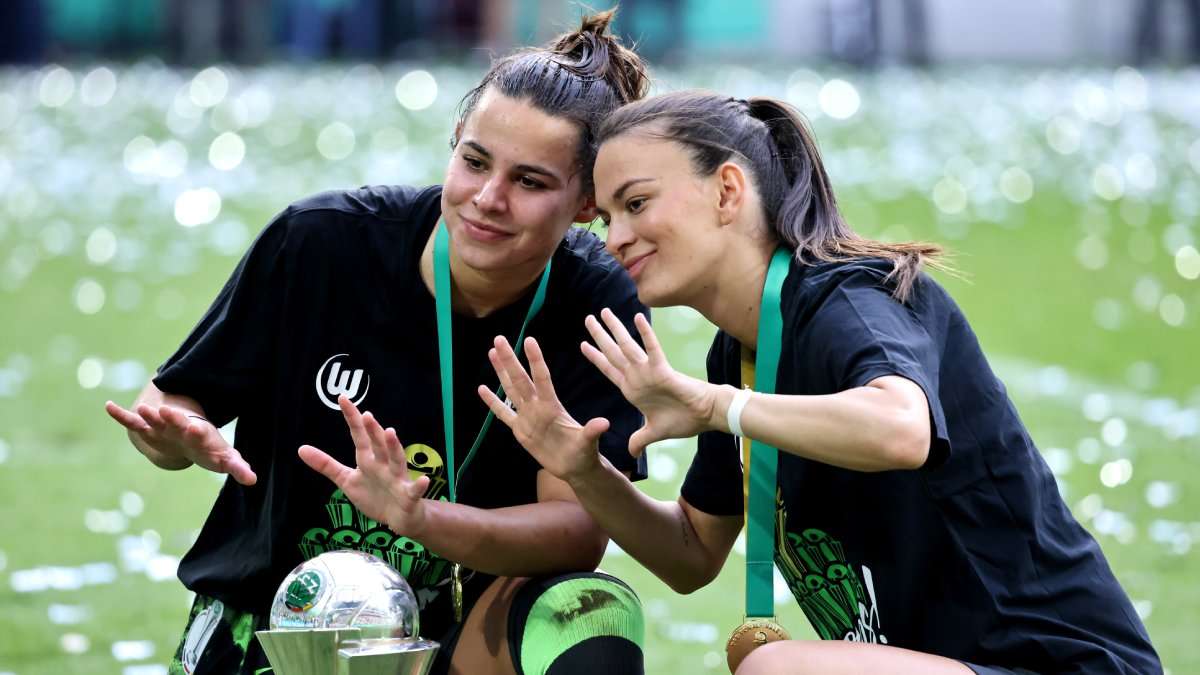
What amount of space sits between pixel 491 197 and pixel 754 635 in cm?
97

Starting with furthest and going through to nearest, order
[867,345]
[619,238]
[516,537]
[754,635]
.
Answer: [516,537]
[754,635]
[619,238]
[867,345]

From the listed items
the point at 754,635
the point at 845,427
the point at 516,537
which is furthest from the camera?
the point at 516,537

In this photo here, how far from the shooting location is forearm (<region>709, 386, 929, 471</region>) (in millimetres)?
2771

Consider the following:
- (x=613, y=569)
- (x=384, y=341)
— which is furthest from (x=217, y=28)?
(x=384, y=341)

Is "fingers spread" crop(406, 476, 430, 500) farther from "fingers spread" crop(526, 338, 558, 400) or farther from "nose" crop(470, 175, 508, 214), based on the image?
"nose" crop(470, 175, 508, 214)

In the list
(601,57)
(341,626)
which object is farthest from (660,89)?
(341,626)

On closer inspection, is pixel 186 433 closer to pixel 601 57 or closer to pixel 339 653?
pixel 339 653

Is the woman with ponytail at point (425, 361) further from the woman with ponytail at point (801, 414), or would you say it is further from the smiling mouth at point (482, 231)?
the woman with ponytail at point (801, 414)

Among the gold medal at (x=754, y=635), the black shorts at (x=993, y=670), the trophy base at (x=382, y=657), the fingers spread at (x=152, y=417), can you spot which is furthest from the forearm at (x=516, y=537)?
the black shorts at (x=993, y=670)

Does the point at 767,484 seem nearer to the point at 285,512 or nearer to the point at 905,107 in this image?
the point at 285,512

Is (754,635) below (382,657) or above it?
below

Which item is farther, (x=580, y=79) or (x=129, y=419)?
(x=580, y=79)

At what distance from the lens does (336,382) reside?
370 centimetres

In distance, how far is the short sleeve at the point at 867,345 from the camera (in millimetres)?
2865
